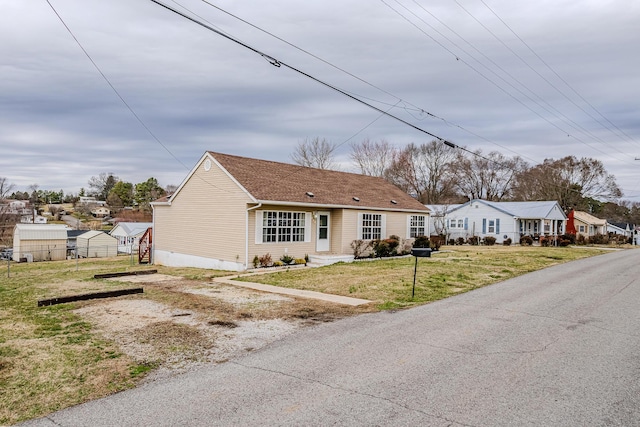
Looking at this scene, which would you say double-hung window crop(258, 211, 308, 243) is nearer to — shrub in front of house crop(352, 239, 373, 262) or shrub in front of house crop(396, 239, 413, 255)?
shrub in front of house crop(352, 239, 373, 262)

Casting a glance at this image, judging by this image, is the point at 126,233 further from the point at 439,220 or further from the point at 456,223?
the point at 456,223

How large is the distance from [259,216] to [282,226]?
1.49 metres

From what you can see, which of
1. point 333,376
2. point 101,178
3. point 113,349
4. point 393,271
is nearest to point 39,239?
point 393,271

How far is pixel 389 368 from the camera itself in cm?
602

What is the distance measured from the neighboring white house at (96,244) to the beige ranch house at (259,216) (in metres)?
26.8

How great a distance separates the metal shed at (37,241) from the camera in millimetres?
44156

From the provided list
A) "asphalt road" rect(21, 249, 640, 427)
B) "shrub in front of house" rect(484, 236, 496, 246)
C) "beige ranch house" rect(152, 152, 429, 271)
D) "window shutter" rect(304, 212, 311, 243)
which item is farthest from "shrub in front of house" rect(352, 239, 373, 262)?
"shrub in front of house" rect(484, 236, 496, 246)

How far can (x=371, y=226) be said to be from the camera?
2473 centimetres

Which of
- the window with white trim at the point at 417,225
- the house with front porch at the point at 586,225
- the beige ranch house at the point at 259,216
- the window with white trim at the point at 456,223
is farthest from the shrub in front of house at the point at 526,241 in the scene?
the house with front porch at the point at 586,225

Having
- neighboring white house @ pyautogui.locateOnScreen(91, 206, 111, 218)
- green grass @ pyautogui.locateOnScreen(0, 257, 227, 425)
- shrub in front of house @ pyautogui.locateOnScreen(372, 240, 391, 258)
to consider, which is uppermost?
neighboring white house @ pyautogui.locateOnScreen(91, 206, 111, 218)

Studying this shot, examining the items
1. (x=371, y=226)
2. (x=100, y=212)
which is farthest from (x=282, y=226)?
(x=100, y=212)

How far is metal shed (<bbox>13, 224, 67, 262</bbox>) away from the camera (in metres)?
44.2

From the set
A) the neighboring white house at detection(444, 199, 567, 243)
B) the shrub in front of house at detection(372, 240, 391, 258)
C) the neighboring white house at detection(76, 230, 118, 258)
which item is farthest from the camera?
the neighboring white house at detection(76, 230, 118, 258)

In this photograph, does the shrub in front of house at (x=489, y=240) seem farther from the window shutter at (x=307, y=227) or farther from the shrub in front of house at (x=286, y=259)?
the shrub in front of house at (x=286, y=259)
